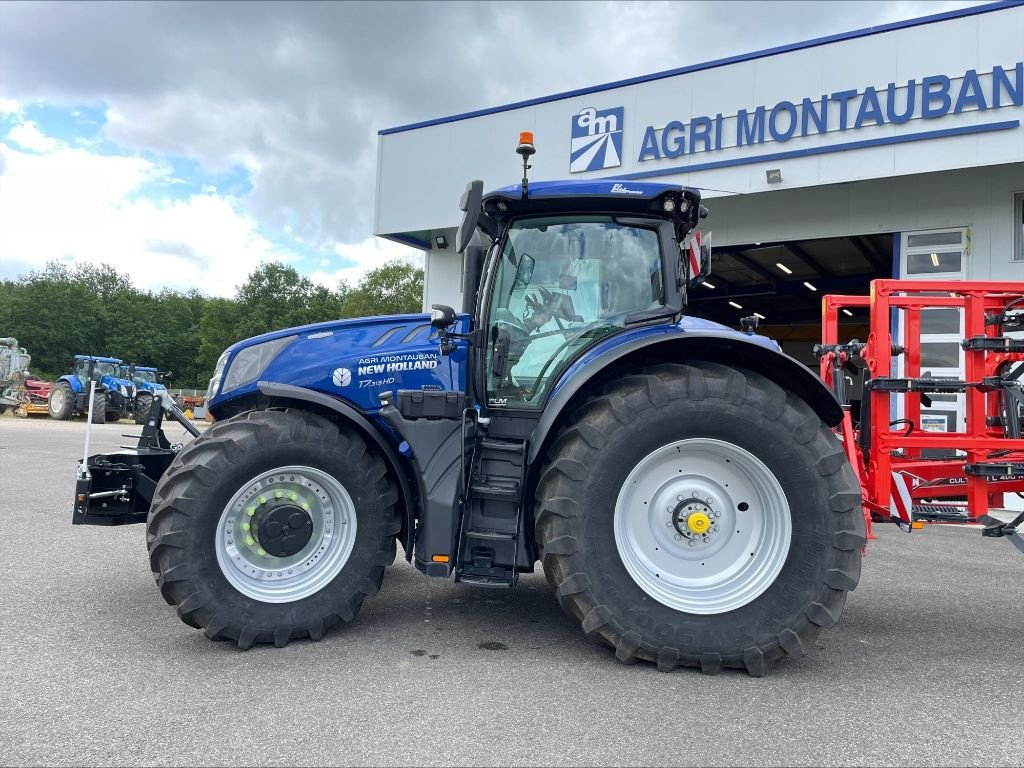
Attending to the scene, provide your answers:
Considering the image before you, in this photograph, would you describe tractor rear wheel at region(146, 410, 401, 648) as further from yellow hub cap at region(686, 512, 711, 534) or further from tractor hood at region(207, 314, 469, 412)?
yellow hub cap at region(686, 512, 711, 534)

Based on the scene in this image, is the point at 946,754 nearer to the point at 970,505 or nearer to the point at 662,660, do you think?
the point at 662,660

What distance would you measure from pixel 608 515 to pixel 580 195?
1.60 m

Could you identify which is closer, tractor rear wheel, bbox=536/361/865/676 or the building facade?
tractor rear wheel, bbox=536/361/865/676

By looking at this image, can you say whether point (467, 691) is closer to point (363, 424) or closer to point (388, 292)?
point (363, 424)

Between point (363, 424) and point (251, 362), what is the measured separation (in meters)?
0.75

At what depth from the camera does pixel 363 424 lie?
3.40 m

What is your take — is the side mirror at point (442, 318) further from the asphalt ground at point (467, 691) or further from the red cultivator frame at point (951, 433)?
the red cultivator frame at point (951, 433)

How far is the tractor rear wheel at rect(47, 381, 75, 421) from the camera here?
81.3 feet

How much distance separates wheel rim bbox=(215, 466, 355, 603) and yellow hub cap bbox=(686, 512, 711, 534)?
5.32 ft

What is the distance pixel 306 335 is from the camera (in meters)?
3.61

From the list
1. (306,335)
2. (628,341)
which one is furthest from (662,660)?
(306,335)

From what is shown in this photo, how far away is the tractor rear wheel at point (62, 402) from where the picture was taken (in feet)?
81.3

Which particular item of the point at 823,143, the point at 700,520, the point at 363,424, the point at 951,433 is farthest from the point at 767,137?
the point at 363,424

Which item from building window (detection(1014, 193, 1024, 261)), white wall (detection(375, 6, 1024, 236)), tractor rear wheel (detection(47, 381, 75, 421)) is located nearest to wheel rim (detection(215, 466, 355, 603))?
white wall (detection(375, 6, 1024, 236))
